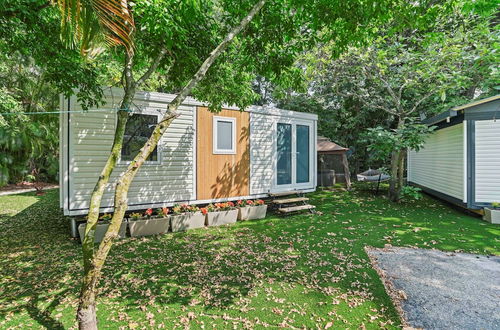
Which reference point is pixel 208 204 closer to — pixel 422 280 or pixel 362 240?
pixel 362 240

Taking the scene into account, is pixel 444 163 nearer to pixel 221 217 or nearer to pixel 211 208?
pixel 221 217

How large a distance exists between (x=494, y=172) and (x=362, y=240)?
449 centimetres

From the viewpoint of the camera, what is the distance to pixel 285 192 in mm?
8039

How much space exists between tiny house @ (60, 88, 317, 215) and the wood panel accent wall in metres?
0.03

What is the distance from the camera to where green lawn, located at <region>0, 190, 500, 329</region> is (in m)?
2.74

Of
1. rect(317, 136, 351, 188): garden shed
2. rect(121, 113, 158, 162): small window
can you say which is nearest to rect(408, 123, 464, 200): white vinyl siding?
rect(317, 136, 351, 188): garden shed

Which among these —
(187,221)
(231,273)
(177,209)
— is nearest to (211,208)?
(187,221)

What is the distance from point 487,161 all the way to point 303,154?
471cm

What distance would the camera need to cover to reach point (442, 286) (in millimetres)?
3391

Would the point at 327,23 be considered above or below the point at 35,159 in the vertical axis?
above

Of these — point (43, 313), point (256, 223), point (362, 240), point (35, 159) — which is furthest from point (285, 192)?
point (35, 159)

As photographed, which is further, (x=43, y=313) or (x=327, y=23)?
(x=327, y=23)

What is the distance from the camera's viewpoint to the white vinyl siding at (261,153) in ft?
25.2

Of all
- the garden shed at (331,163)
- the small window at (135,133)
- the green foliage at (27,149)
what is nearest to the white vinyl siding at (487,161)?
the garden shed at (331,163)
